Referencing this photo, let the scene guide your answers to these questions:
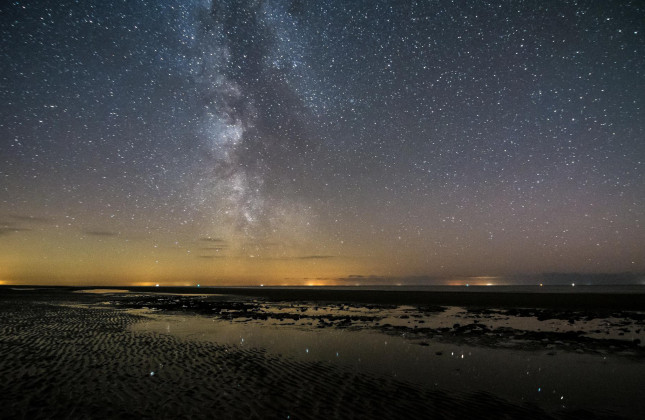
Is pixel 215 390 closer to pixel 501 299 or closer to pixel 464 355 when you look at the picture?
pixel 464 355

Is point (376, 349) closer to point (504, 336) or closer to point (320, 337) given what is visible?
point (320, 337)

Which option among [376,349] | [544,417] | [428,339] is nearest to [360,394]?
[544,417]

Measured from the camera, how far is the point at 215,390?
9.41 meters

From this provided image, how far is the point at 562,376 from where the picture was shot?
1079 centimetres

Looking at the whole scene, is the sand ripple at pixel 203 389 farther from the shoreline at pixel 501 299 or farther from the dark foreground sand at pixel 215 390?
the shoreline at pixel 501 299

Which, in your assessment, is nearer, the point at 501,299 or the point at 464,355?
the point at 464,355

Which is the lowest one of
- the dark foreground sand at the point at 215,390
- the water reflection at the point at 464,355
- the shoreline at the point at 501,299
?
the shoreline at the point at 501,299

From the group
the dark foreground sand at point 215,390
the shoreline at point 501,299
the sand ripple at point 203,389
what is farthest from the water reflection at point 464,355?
the shoreline at point 501,299

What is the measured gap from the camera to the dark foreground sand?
773 centimetres

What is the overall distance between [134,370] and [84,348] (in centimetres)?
579

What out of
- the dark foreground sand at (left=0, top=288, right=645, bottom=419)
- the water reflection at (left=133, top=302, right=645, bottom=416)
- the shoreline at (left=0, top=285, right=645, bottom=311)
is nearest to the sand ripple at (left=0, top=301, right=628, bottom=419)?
the dark foreground sand at (left=0, top=288, right=645, bottom=419)

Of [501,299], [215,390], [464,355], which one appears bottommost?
[501,299]

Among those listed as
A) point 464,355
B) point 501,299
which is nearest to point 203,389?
point 464,355

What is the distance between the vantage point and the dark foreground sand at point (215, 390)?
25.4 feet
